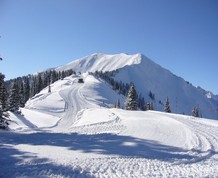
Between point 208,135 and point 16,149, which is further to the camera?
point 208,135

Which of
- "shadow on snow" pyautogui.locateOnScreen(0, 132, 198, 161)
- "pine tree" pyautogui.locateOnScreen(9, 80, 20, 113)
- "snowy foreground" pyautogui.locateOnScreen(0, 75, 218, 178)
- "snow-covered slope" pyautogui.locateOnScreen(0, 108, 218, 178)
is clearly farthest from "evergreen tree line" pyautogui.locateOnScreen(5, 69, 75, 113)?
"snowy foreground" pyautogui.locateOnScreen(0, 75, 218, 178)

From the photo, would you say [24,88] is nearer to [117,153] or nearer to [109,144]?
[109,144]

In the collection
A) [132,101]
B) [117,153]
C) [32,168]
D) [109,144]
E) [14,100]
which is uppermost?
[132,101]

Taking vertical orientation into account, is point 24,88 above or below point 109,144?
above

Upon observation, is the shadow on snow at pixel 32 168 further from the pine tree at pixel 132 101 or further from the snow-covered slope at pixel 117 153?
the pine tree at pixel 132 101

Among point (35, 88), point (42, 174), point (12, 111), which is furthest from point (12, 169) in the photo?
point (35, 88)

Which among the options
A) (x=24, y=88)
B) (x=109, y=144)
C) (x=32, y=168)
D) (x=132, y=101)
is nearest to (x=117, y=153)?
(x=109, y=144)

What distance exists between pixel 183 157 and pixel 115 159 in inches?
188

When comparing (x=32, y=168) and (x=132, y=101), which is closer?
(x=32, y=168)

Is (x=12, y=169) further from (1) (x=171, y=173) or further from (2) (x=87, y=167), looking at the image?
(1) (x=171, y=173)

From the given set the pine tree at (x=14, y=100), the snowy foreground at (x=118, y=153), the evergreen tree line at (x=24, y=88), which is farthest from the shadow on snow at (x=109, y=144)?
the pine tree at (x=14, y=100)

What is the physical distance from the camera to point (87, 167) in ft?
44.5

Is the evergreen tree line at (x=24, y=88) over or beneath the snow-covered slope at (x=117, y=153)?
over

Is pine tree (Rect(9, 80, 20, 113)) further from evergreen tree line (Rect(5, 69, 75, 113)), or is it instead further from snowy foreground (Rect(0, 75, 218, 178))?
snowy foreground (Rect(0, 75, 218, 178))
